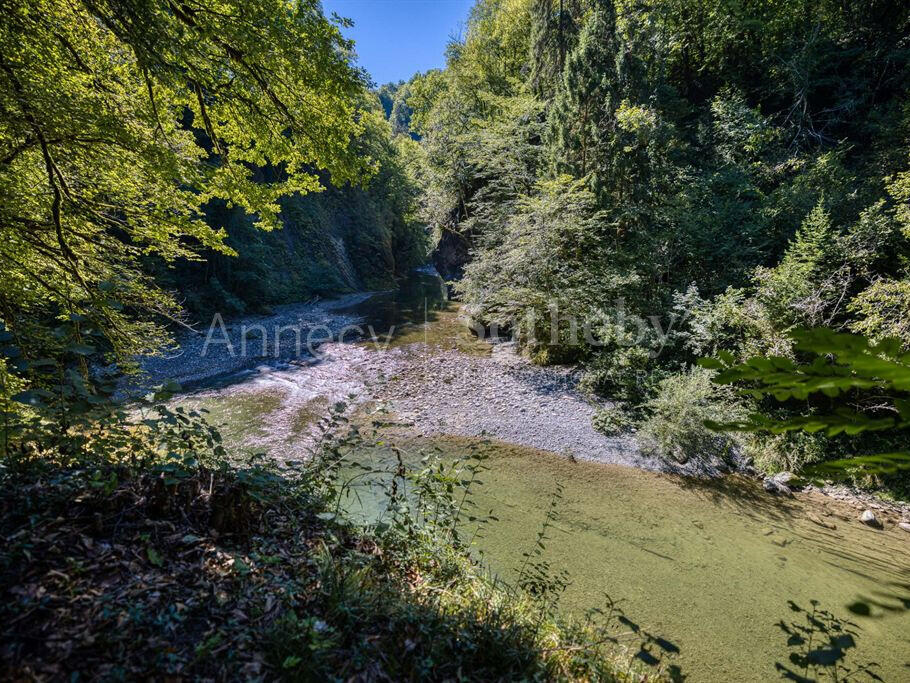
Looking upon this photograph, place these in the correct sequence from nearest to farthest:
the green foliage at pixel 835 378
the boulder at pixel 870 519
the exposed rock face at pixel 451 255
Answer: the green foliage at pixel 835 378, the boulder at pixel 870 519, the exposed rock face at pixel 451 255

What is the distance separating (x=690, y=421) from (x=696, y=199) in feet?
22.0

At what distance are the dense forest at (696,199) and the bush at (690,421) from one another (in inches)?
1.5

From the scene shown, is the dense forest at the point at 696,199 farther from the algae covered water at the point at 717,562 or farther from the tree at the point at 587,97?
the algae covered water at the point at 717,562

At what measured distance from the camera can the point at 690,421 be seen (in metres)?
6.90

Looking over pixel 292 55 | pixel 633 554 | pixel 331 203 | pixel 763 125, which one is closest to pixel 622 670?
pixel 633 554

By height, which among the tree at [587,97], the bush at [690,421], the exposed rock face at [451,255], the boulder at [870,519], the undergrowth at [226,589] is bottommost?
the boulder at [870,519]

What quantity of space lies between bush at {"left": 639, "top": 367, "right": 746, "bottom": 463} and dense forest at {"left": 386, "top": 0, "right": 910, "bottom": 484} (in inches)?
1.5

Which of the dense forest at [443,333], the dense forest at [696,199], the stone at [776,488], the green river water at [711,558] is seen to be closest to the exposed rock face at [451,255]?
the dense forest at [696,199]

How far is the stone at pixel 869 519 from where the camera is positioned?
17.7 feet

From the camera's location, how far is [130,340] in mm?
4062

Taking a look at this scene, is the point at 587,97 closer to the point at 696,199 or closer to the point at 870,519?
the point at 696,199

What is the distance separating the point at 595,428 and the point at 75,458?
7.82 metres

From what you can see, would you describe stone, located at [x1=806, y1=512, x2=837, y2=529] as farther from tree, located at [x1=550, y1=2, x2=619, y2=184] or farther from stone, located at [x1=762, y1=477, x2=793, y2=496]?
tree, located at [x1=550, y1=2, x2=619, y2=184]

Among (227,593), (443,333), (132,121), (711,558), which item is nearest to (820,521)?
(711,558)
